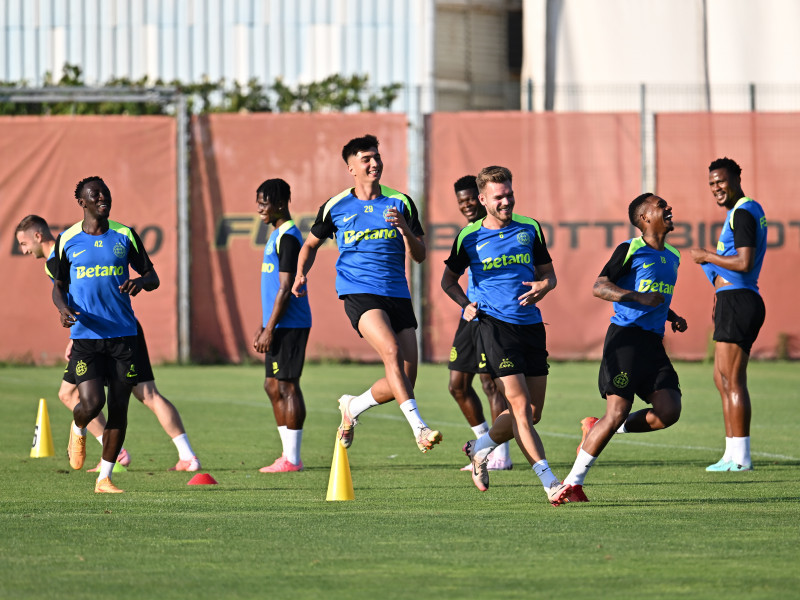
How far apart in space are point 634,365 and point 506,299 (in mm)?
908

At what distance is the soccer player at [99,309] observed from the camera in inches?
358

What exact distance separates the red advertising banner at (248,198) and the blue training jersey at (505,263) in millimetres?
12935

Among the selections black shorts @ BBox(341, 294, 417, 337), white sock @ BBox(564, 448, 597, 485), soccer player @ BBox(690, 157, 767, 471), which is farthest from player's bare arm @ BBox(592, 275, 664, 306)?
soccer player @ BBox(690, 157, 767, 471)

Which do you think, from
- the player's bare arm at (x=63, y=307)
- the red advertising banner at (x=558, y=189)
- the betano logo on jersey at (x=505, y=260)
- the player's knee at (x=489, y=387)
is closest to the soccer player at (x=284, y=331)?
the player's knee at (x=489, y=387)

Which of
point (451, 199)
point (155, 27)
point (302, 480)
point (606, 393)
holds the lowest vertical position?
point (302, 480)

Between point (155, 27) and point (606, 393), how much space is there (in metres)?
22.0

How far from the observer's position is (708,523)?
7.37 meters

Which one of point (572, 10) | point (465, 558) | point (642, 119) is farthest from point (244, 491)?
point (572, 10)

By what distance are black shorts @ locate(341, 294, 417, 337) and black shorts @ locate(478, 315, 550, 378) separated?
91 cm

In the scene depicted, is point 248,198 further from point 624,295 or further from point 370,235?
point 624,295

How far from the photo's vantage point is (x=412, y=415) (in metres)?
8.64

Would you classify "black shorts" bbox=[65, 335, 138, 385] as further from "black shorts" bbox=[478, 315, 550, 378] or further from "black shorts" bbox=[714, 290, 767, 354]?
"black shorts" bbox=[714, 290, 767, 354]

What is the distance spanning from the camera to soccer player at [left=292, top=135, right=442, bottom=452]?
9.18m

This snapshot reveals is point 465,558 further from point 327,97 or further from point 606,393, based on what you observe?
point 327,97
